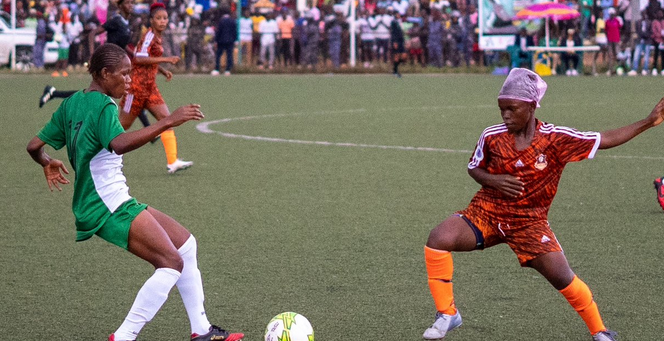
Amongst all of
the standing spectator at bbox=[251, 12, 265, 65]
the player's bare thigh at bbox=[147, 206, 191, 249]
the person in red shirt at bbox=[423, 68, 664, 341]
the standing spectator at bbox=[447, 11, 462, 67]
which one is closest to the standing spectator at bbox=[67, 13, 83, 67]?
the standing spectator at bbox=[251, 12, 265, 65]

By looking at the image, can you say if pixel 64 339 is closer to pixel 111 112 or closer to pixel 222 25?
pixel 111 112

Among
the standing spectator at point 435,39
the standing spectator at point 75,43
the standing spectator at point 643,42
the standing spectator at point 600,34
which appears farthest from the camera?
the standing spectator at point 75,43

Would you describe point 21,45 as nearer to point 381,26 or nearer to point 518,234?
point 381,26

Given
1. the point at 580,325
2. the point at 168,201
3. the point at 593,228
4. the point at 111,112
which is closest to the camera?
the point at 111,112

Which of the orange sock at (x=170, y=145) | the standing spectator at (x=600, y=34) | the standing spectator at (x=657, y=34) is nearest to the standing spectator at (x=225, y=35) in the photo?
the standing spectator at (x=600, y=34)

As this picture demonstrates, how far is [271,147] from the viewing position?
1297 centimetres

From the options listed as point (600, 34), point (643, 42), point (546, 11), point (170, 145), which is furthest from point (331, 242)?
point (600, 34)

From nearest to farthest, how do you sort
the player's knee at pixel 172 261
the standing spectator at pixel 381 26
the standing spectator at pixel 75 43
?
1. the player's knee at pixel 172 261
2. the standing spectator at pixel 75 43
3. the standing spectator at pixel 381 26

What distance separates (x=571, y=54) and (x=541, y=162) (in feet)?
84.1

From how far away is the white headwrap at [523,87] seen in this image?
16.0ft

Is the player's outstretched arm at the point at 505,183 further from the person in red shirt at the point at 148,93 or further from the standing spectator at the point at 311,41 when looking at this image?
the standing spectator at the point at 311,41

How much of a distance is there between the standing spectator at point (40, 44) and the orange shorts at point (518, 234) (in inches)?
1135

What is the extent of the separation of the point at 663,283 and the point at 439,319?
1793 millimetres

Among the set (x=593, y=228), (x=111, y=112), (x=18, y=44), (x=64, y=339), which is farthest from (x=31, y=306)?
(x=18, y=44)
